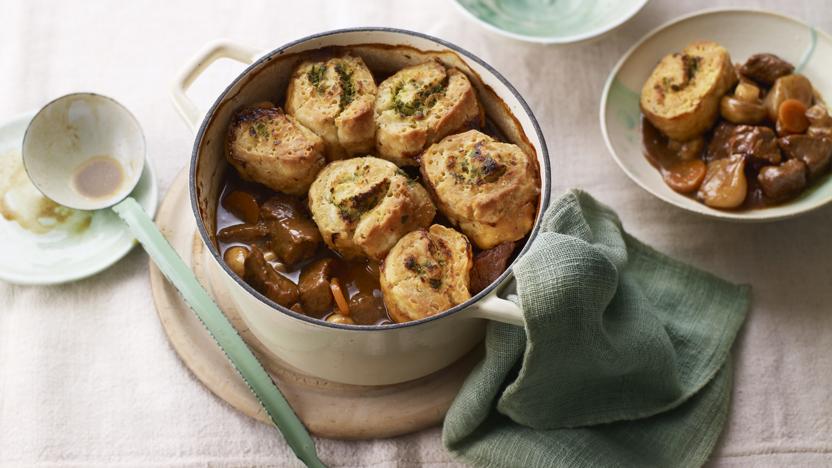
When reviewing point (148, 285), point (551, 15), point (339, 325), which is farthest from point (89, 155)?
point (551, 15)

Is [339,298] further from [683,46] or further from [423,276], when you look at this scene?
[683,46]

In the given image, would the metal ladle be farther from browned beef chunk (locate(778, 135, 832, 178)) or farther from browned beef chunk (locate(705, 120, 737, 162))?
browned beef chunk (locate(778, 135, 832, 178))

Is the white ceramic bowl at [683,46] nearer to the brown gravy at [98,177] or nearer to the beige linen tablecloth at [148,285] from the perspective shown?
the beige linen tablecloth at [148,285]

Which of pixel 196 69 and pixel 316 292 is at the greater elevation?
pixel 196 69

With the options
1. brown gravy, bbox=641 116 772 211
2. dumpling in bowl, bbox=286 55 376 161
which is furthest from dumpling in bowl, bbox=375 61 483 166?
brown gravy, bbox=641 116 772 211

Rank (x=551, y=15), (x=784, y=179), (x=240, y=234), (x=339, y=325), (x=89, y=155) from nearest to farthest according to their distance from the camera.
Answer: (x=339, y=325) → (x=240, y=234) → (x=784, y=179) → (x=89, y=155) → (x=551, y=15)

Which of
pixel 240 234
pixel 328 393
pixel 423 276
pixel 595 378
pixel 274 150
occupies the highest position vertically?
pixel 274 150
